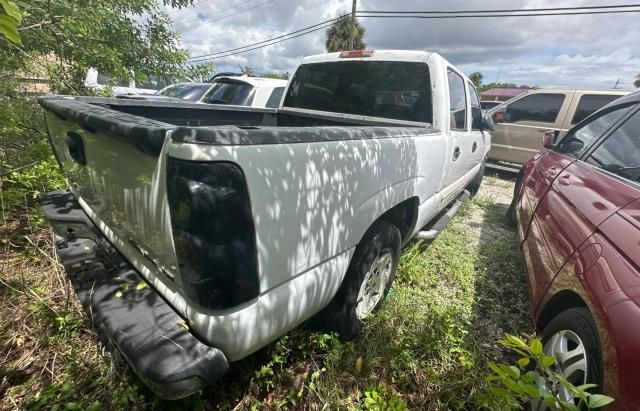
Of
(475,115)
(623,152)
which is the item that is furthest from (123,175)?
(475,115)

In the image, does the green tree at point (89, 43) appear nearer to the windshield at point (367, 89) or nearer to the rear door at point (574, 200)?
the windshield at point (367, 89)

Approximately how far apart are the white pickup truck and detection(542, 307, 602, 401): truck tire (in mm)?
1075

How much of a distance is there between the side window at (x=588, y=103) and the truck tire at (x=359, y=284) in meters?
7.29

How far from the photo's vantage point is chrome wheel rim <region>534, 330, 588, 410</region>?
149cm

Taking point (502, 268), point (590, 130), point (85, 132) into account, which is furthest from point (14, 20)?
point (502, 268)

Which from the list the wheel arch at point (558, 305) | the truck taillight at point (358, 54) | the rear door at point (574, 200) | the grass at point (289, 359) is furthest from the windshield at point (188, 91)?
the wheel arch at point (558, 305)

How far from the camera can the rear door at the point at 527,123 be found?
7.33m

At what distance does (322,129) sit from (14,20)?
1174 millimetres

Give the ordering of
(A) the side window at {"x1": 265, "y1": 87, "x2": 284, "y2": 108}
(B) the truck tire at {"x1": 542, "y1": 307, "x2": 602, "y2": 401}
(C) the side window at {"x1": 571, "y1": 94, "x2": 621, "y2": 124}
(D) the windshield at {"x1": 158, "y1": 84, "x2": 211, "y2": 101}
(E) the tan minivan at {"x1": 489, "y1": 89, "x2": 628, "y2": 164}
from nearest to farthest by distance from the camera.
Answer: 1. (B) the truck tire at {"x1": 542, "y1": 307, "x2": 602, "y2": 401}
2. (A) the side window at {"x1": 265, "y1": 87, "x2": 284, "y2": 108}
3. (C) the side window at {"x1": 571, "y1": 94, "x2": 621, "y2": 124}
4. (E) the tan minivan at {"x1": 489, "y1": 89, "x2": 628, "y2": 164}
5. (D) the windshield at {"x1": 158, "y1": 84, "x2": 211, "y2": 101}

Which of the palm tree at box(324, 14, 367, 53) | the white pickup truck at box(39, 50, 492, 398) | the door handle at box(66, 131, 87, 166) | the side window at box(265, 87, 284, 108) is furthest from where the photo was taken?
the palm tree at box(324, 14, 367, 53)

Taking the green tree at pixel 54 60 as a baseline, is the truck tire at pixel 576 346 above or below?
below

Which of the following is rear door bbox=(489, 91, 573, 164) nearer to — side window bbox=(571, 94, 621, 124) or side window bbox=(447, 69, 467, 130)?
side window bbox=(571, 94, 621, 124)

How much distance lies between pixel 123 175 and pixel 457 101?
3.27m

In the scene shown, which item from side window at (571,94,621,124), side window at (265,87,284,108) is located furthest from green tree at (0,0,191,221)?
A: side window at (571,94,621,124)
